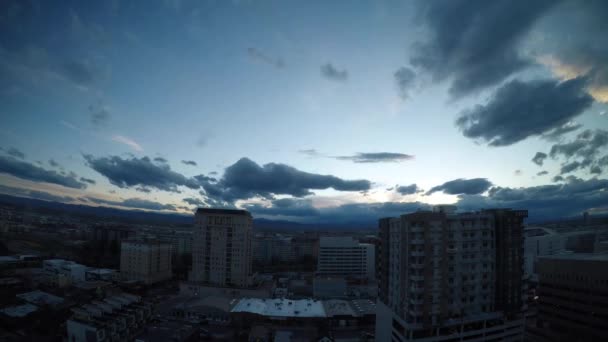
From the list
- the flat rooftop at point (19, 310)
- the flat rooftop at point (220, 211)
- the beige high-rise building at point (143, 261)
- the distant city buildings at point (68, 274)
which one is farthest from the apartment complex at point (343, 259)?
the flat rooftop at point (19, 310)

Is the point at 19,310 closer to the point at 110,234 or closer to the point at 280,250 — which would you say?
the point at 110,234

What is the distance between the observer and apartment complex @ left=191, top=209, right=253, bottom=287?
37969 millimetres

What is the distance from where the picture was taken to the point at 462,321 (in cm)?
1788

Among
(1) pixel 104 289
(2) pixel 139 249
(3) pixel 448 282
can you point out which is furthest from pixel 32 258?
(3) pixel 448 282

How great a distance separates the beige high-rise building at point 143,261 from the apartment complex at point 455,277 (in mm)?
35485

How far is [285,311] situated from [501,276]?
18.4 meters

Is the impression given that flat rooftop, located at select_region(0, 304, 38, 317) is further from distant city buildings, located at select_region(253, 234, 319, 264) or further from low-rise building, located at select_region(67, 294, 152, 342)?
distant city buildings, located at select_region(253, 234, 319, 264)

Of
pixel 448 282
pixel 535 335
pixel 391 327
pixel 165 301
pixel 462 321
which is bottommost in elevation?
pixel 165 301

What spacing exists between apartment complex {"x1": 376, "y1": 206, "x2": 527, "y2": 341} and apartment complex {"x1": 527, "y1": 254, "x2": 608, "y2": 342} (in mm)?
5144

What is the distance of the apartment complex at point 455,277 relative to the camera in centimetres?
1745

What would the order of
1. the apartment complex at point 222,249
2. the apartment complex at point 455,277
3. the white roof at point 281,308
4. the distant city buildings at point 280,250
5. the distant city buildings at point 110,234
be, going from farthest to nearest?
the distant city buildings at point 280,250
the distant city buildings at point 110,234
the apartment complex at point 222,249
the white roof at point 281,308
the apartment complex at point 455,277

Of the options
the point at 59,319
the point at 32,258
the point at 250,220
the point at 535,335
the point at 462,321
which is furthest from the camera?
the point at 32,258

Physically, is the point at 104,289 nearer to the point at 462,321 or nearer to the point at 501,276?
the point at 462,321

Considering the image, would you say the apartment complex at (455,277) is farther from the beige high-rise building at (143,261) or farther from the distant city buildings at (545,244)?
the distant city buildings at (545,244)
